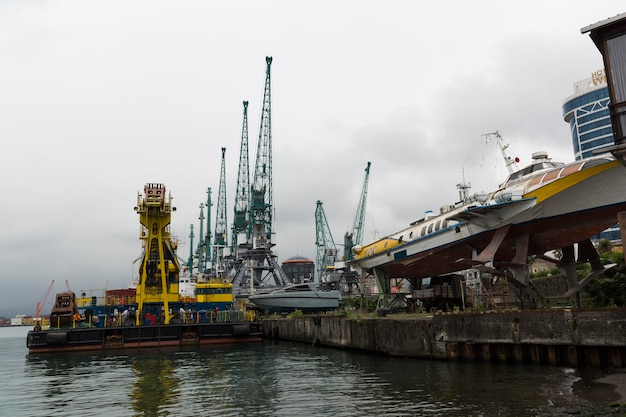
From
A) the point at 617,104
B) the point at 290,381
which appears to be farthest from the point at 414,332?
the point at 617,104

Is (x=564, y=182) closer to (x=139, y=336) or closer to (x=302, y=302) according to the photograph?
(x=139, y=336)

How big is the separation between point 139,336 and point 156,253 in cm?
999

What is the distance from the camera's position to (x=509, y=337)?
23094 millimetres

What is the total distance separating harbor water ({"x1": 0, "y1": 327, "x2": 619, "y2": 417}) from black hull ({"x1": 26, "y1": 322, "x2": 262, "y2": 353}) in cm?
979

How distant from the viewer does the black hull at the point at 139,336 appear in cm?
4269

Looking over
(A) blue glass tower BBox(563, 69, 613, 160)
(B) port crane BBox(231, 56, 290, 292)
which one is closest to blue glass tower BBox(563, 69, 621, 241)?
(A) blue glass tower BBox(563, 69, 613, 160)

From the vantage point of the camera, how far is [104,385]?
973 inches

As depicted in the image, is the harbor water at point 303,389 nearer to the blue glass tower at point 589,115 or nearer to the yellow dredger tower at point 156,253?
the yellow dredger tower at point 156,253

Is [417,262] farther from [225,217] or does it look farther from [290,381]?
[225,217]

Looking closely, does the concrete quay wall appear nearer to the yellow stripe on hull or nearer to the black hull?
the yellow stripe on hull

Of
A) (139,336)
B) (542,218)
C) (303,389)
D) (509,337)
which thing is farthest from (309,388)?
(139,336)

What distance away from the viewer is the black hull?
140ft

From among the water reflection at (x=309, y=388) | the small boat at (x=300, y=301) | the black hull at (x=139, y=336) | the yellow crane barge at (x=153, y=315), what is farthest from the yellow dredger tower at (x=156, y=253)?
the small boat at (x=300, y=301)

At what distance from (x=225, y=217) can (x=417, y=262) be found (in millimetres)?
112713
